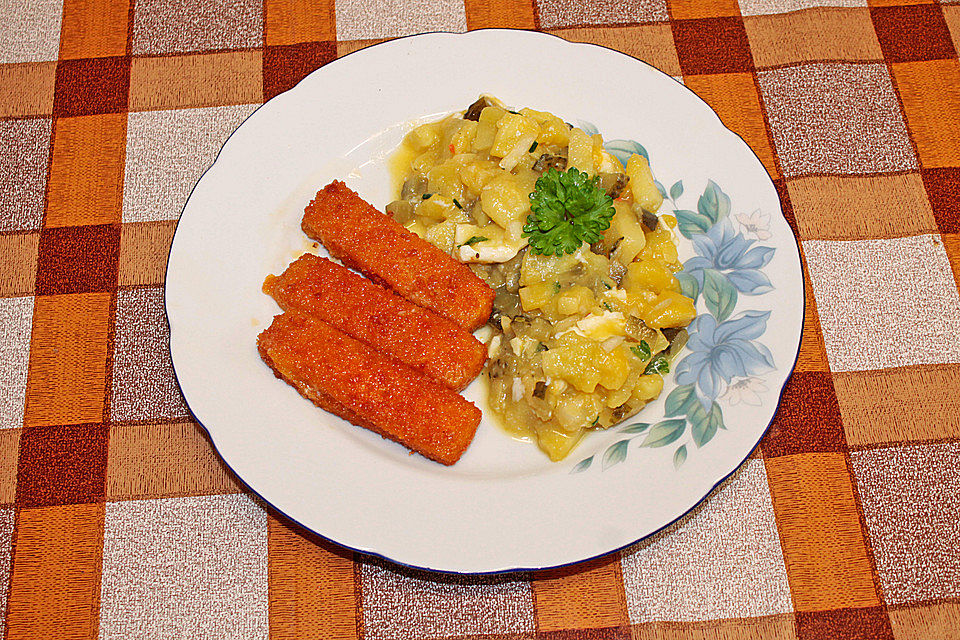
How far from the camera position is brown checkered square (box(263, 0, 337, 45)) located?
13.5ft

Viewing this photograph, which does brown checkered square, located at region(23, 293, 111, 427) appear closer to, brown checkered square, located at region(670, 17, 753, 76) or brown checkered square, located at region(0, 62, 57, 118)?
brown checkered square, located at region(0, 62, 57, 118)

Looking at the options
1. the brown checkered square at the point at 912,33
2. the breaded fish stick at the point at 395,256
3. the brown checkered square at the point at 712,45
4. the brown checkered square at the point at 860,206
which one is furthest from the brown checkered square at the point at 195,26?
the brown checkered square at the point at 912,33

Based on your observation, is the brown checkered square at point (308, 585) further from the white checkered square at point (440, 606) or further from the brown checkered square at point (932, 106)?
the brown checkered square at point (932, 106)

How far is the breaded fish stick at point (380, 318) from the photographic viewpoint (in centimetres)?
313

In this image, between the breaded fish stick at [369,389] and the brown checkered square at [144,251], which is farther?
the brown checkered square at [144,251]

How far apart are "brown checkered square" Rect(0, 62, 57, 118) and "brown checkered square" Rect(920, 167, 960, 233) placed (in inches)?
170

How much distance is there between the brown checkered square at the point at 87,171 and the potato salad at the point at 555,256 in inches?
54.0

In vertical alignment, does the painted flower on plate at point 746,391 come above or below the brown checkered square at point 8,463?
above

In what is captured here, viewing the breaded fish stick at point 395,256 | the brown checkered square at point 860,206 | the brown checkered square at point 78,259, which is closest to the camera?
the breaded fish stick at point 395,256

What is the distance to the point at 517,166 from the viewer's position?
3328 millimetres

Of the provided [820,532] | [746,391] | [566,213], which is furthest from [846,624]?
[566,213]

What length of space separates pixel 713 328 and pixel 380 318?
1338mm

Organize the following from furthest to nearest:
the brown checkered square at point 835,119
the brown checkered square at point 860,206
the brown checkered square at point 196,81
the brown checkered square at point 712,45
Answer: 1. the brown checkered square at point 712,45
2. the brown checkered square at point 196,81
3. the brown checkered square at point 835,119
4. the brown checkered square at point 860,206

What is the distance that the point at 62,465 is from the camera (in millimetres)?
3178
